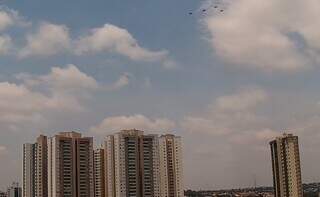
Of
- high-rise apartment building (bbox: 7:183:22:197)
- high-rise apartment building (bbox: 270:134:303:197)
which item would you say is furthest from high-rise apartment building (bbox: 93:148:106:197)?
high-rise apartment building (bbox: 7:183:22:197)

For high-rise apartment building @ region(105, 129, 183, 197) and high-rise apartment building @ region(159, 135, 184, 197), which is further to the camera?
high-rise apartment building @ region(159, 135, 184, 197)

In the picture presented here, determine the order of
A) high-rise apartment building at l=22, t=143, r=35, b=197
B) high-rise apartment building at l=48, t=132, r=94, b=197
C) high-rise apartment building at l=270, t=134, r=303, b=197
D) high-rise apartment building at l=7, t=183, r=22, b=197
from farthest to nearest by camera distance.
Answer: high-rise apartment building at l=7, t=183, r=22, b=197, high-rise apartment building at l=22, t=143, r=35, b=197, high-rise apartment building at l=48, t=132, r=94, b=197, high-rise apartment building at l=270, t=134, r=303, b=197

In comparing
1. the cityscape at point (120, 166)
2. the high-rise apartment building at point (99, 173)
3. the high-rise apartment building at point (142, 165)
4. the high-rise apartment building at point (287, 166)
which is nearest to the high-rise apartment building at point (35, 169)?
the cityscape at point (120, 166)

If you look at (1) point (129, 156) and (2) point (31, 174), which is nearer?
(1) point (129, 156)

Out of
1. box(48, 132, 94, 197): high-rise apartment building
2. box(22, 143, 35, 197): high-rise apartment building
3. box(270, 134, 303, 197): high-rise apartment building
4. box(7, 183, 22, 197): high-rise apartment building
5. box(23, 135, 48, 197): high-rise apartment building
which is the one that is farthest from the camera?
box(7, 183, 22, 197): high-rise apartment building

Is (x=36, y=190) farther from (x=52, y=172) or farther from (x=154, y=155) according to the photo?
(x=154, y=155)

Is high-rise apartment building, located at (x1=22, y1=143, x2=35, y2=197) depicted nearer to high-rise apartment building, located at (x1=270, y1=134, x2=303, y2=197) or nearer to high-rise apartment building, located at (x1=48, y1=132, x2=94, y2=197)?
high-rise apartment building, located at (x1=48, y1=132, x2=94, y2=197)

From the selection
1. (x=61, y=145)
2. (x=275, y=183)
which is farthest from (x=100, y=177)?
(x=275, y=183)
